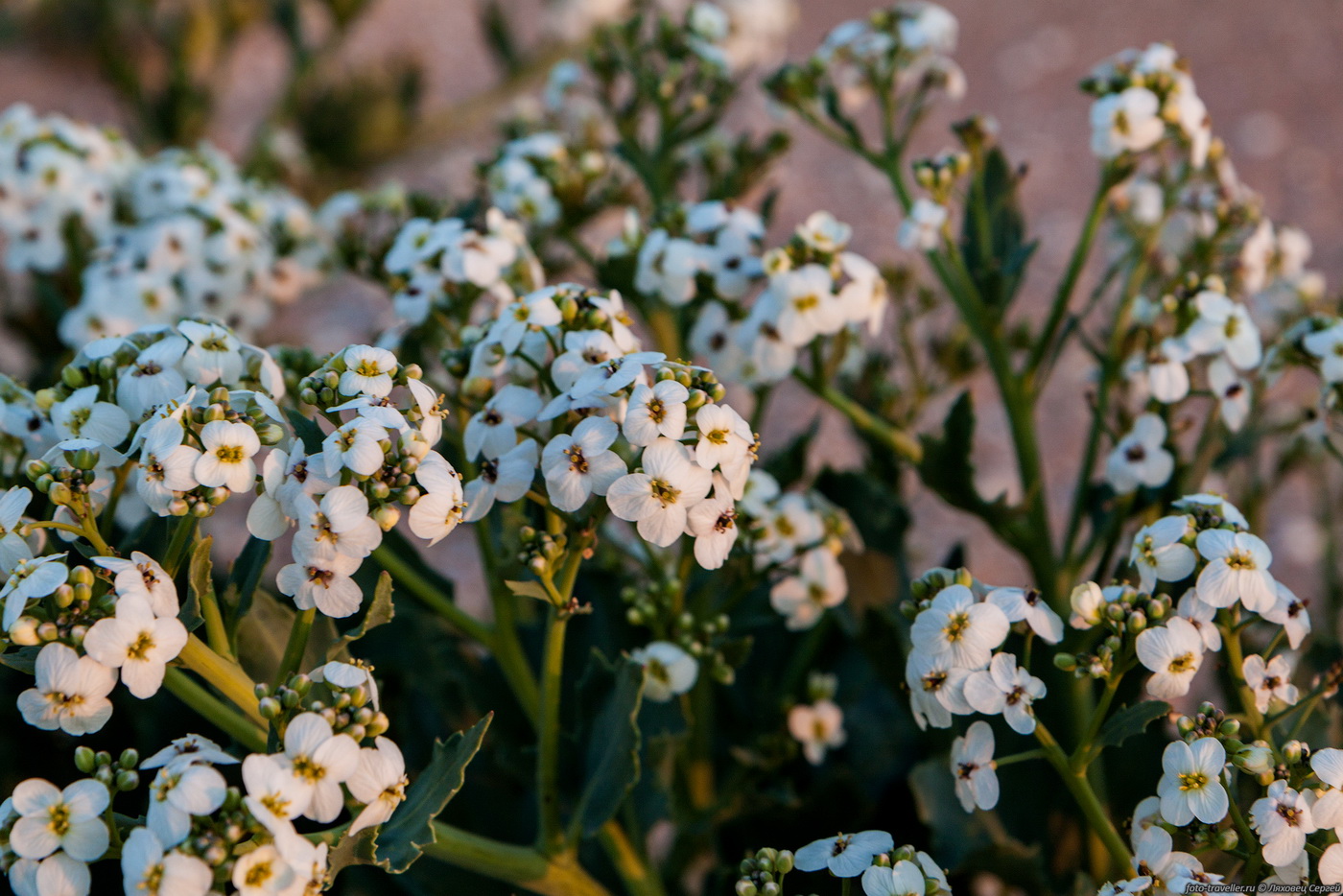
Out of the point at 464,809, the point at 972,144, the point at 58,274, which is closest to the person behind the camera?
the point at 464,809

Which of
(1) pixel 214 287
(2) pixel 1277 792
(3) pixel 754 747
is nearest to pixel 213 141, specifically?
(1) pixel 214 287

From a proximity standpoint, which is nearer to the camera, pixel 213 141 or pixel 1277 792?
pixel 1277 792

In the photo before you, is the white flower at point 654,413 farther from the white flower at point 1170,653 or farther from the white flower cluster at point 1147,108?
the white flower cluster at point 1147,108

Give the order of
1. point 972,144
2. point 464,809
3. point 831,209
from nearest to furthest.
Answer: point 464,809 < point 972,144 < point 831,209

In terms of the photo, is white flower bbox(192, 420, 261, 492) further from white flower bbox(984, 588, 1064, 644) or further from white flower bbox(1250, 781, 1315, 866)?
white flower bbox(1250, 781, 1315, 866)

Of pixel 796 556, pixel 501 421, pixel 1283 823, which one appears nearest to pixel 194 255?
pixel 501 421

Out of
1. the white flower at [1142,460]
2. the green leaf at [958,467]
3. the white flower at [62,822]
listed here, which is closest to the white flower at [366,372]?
the white flower at [62,822]

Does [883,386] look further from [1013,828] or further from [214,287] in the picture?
[214,287]
